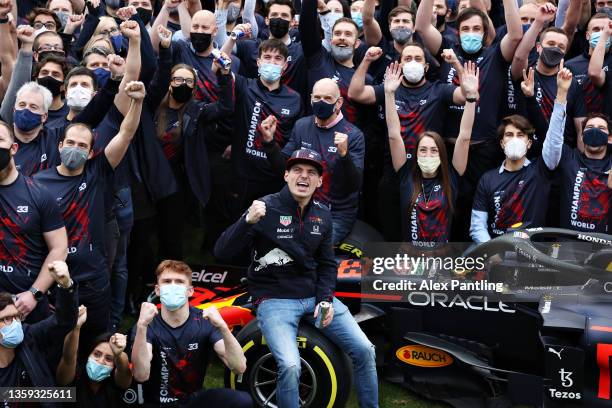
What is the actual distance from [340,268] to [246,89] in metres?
2.27

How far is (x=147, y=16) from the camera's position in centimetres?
1009

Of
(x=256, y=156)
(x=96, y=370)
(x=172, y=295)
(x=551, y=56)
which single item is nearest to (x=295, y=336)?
(x=172, y=295)

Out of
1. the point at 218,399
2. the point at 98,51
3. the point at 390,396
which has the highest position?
the point at 98,51

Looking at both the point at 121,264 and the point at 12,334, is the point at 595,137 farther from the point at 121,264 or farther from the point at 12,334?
the point at 12,334

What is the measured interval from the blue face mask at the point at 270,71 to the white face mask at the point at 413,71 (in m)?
1.17

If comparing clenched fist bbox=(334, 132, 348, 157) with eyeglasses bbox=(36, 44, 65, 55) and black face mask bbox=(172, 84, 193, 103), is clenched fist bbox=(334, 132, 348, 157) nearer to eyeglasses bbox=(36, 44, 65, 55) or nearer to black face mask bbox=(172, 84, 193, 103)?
black face mask bbox=(172, 84, 193, 103)

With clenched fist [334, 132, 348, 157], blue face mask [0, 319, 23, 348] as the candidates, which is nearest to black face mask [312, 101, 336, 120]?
clenched fist [334, 132, 348, 157]

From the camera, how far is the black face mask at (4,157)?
684cm

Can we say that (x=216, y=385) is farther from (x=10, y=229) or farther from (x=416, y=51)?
(x=416, y=51)

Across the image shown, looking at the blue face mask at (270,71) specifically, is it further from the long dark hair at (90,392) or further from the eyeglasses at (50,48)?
the long dark hair at (90,392)

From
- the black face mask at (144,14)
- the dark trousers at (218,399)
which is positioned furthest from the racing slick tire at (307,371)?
the black face mask at (144,14)

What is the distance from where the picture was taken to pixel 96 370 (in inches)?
270

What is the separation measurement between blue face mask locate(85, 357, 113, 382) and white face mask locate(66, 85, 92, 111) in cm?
233

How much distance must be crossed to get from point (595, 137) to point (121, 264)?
4229 mm
